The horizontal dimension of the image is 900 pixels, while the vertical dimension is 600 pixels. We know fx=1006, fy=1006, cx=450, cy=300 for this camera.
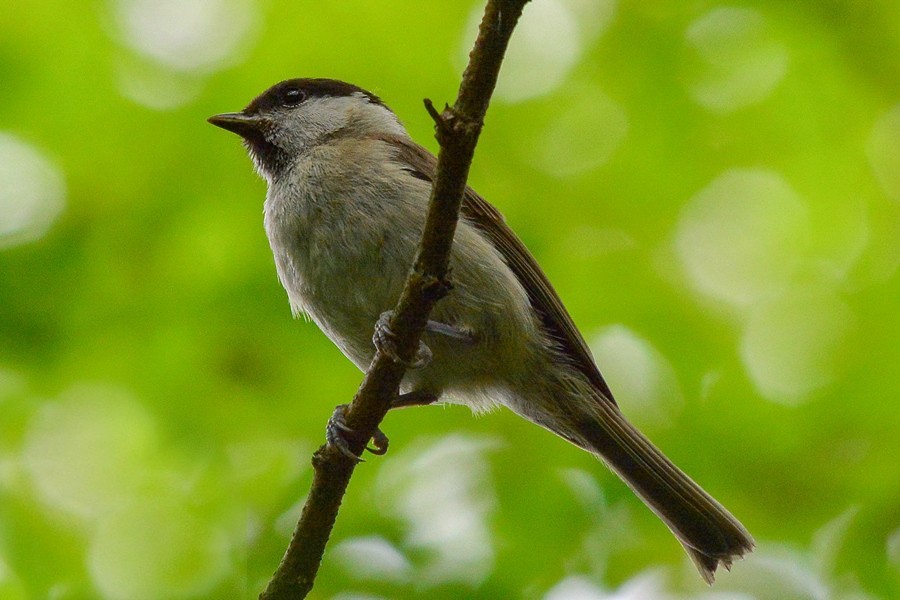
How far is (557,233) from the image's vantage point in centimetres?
412

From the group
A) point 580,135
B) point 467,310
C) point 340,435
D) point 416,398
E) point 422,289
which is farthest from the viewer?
point 580,135

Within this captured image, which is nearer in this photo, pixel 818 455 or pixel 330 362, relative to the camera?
pixel 818 455

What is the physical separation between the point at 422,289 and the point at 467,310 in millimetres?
1023

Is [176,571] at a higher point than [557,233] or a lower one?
lower

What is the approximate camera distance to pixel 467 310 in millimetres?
3648

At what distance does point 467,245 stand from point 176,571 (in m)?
1.75

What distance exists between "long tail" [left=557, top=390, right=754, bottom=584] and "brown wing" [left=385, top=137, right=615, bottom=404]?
14 cm

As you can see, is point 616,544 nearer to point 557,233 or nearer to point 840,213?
point 557,233

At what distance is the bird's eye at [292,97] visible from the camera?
14.8 ft

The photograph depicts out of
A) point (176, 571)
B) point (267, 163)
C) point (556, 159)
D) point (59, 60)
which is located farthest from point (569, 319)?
point (59, 60)

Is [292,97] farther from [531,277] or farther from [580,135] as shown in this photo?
[531,277]

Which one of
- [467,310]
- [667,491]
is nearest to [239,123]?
[467,310]

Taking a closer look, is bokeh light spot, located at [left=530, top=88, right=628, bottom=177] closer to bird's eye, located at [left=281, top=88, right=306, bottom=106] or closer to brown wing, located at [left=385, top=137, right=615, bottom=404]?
brown wing, located at [left=385, top=137, right=615, bottom=404]

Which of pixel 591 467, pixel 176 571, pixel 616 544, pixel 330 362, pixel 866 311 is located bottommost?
pixel 176 571
